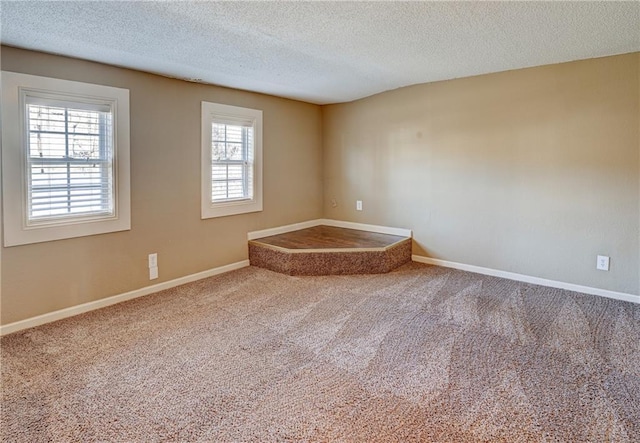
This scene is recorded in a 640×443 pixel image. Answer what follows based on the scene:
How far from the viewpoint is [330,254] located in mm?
4137

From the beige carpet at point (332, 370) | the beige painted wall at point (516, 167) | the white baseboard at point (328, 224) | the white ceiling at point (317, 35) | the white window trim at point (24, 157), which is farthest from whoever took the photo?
the white baseboard at point (328, 224)

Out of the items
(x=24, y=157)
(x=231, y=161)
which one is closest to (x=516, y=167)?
(x=231, y=161)

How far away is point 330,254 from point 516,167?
2.05 metres

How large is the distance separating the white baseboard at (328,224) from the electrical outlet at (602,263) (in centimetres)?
185

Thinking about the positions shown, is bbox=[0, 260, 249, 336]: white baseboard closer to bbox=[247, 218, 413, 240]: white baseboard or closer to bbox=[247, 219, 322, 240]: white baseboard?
bbox=[247, 219, 322, 240]: white baseboard

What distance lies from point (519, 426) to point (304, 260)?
2.61 metres

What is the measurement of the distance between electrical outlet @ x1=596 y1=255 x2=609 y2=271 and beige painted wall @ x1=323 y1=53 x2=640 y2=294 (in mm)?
45

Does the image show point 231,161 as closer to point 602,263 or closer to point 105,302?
point 105,302

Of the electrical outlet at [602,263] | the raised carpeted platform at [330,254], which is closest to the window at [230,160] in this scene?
the raised carpeted platform at [330,254]

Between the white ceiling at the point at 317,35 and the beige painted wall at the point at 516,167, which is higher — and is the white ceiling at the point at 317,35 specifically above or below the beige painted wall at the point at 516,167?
above

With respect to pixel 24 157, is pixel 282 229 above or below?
below

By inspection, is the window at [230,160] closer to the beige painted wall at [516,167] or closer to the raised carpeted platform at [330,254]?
the raised carpeted platform at [330,254]

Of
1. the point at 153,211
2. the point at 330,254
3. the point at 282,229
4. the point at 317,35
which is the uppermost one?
the point at 317,35

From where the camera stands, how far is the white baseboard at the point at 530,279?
3.43 meters
